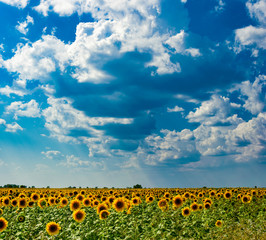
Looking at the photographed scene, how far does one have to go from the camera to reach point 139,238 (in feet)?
35.7

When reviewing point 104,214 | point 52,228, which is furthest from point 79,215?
point 52,228

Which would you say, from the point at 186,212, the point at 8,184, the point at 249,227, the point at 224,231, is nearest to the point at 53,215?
the point at 186,212

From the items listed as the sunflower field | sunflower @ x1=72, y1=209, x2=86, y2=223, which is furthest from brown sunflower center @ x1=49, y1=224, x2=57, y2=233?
sunflower @ x1=72, y1=209, x2=86, y2=223

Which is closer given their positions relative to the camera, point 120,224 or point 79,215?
point 79,215

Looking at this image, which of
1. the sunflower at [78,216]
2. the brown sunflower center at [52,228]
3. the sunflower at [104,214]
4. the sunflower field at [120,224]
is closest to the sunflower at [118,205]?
the sunflower field at [120,224]

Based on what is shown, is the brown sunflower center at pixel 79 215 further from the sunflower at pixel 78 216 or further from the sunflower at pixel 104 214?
the sunflower at pixel 104 214

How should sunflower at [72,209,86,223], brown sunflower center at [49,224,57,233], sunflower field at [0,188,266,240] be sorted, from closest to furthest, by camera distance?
brown sunflower center at [49,224,57,233] → sunflower field at [0,188,266,240] → sunflower at [72,209,86,223]

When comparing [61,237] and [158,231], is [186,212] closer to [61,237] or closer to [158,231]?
[158,231]

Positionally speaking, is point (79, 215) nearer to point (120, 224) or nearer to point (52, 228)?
point (52, 228)

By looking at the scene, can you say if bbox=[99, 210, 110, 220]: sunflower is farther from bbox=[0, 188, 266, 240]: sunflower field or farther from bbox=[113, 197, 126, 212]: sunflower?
bbox=[113, 197, 126, 212]: sunflower

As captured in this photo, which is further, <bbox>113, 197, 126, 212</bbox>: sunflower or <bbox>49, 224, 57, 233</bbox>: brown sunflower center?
<bbox>113, 197, 126, 212</bbox>: sunflower

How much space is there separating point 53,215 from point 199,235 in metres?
7.64

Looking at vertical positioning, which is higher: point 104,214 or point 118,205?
point 118,205

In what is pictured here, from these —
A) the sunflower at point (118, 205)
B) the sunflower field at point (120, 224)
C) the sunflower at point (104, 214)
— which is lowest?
the sunflower field at point (120, 224)
